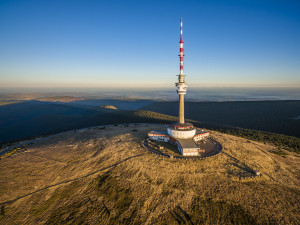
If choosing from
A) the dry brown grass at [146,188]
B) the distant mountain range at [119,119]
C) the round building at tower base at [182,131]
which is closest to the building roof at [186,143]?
the round building at tower base at [182,131]

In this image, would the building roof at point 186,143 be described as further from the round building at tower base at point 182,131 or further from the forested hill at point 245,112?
the forested hill at point 245,112

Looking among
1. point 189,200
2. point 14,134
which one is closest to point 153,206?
point 189,200

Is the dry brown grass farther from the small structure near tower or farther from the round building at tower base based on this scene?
the round building at tower base

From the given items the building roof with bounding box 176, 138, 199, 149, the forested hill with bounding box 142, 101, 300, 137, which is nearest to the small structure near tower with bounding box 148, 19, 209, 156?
the building roof with bounding box 176, 138, 199, 149

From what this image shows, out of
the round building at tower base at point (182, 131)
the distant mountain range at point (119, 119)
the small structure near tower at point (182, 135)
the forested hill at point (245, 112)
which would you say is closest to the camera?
the small structure near tower at point (182, 135)

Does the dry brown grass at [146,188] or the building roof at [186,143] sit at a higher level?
the building roof at [186,143]

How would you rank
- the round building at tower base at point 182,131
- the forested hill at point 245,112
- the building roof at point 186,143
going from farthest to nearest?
1. the forested hill at point 245,112
2. the round building at tower base at point 182,131
3. the building roof at point 186,143

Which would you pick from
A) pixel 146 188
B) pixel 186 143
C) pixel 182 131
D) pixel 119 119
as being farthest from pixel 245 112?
pixel 146 188

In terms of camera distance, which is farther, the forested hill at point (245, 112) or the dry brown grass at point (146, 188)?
the forested hill at point (245, 112)

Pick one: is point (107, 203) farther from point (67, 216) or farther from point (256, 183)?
point (256, 183)
